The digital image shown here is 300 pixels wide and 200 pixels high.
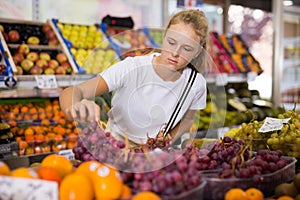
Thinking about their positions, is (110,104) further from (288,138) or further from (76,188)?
(288,138)

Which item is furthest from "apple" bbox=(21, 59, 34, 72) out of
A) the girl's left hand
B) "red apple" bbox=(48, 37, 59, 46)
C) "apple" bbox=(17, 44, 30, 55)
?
the girl's left hand

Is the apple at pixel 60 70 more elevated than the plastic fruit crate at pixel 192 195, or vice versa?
the plastic fruit crate at pixel 192 195

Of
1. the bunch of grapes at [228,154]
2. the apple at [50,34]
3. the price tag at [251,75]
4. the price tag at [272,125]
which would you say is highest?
the apple at [50,34]

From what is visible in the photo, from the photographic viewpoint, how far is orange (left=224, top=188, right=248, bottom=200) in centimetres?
142

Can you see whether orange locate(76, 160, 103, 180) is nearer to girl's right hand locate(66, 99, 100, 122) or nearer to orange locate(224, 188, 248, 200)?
girl's right hand locate(66, 99, 100, 122)

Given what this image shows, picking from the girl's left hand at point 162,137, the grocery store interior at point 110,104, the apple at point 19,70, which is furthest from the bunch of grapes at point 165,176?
the apple at point 19,70

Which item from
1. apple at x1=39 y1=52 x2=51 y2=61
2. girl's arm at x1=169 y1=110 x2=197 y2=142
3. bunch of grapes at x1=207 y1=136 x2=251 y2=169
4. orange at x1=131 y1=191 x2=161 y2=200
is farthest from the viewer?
apple at x1=39 y1=52 x2=51 y2=61

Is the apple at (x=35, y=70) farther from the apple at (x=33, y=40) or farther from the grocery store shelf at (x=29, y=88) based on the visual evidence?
the apple at (x=33, y=40)

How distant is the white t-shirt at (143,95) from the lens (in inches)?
76.7

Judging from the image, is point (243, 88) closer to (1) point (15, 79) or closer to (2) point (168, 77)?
(1) point (15, 79)

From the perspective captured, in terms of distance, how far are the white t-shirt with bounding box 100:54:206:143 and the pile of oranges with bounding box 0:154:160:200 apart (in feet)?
1.66

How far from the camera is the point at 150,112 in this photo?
82.2 inches

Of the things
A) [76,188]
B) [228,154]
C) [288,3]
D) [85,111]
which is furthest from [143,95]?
[288,3]

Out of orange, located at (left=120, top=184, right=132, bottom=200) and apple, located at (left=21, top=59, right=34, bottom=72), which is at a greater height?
orange, located at (left=120, top=184, right=132, bottom=200)
